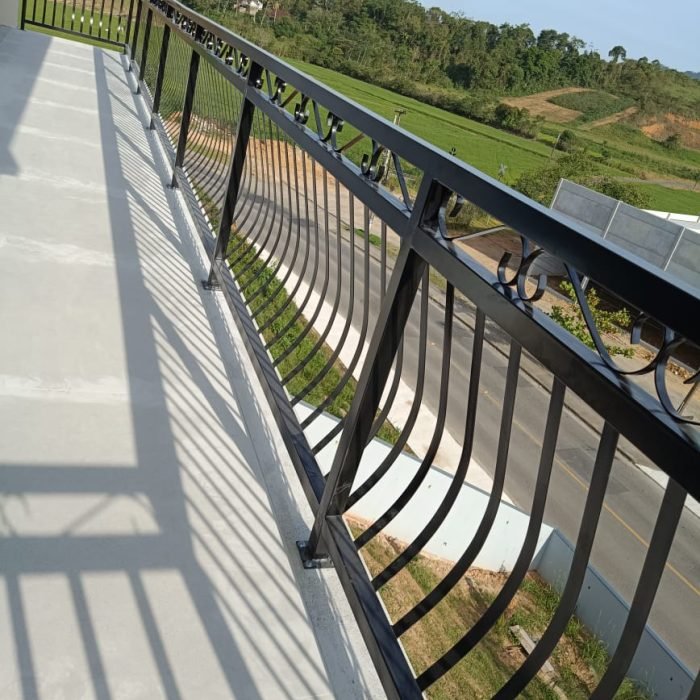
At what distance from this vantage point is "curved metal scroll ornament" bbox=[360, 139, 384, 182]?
162 centimetres

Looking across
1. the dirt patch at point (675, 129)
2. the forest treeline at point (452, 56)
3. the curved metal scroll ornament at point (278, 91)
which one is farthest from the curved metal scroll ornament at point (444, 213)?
the dirt patch at point (675, 129)

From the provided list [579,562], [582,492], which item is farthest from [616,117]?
[579,562]

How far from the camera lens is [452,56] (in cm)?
8412

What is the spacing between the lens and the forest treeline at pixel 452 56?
244 ft

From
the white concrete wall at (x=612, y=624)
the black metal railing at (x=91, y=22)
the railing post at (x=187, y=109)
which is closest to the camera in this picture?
the railing post at (x=187, y=109)

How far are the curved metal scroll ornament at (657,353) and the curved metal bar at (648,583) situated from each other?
90 mm

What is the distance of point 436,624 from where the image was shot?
11.9 meters

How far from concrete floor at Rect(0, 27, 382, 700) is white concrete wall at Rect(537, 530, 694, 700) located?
32.2 feet

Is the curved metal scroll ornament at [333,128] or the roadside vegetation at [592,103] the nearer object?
the curved metal scroll ornament at [333,128]

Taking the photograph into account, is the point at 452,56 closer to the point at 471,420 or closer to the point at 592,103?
the point at 592,103

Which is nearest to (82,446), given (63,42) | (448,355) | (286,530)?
(286,530)

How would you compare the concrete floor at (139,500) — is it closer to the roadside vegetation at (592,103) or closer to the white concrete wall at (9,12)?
the white concrete wall at (9,12)

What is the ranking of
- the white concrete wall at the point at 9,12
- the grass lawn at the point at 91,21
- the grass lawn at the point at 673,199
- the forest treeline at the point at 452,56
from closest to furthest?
the white concrete wall at the point at 9,12 → the grass lawn at the point at 91,21 → the grass lawn at the point at 673,199 → the forest treeline at the point at 452,56

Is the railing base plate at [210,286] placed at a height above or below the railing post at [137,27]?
below
